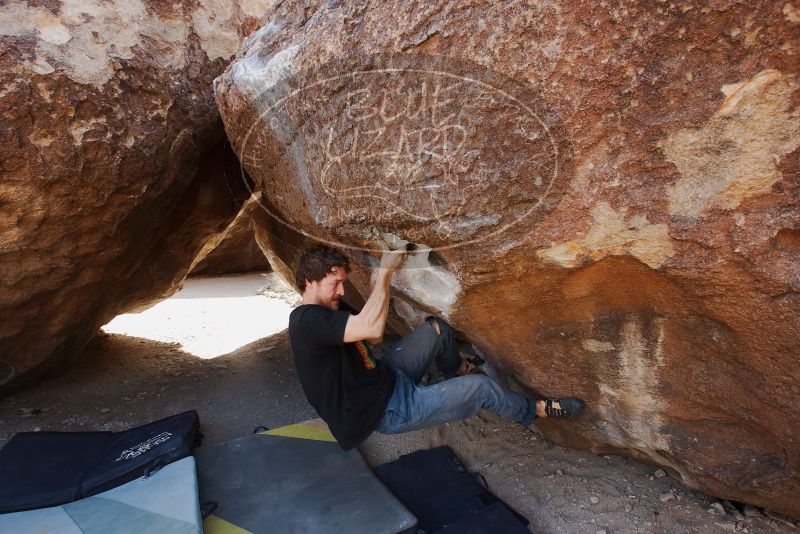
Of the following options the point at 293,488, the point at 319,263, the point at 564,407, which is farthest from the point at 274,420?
the point at 564,407

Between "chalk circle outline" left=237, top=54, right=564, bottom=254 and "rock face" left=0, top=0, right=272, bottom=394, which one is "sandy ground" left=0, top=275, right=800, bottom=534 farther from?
"chalk circle outline" left=237, top=54, right=564, bottom=254

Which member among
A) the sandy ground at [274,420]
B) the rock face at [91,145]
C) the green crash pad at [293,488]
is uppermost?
the rock face at [91,145]

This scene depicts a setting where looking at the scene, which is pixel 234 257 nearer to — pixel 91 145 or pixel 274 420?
pixel 274 420

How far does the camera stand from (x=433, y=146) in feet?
5.32

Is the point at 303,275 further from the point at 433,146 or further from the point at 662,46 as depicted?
the point at 662,46

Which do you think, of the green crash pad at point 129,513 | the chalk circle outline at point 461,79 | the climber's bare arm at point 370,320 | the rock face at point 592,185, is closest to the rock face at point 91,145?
the rock face at point 592,185

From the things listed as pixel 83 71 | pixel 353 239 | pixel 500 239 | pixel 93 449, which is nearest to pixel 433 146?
pixel 500 239

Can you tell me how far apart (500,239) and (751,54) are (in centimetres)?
81

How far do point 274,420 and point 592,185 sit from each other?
2351 millimetres

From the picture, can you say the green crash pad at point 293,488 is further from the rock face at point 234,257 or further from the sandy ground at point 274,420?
the rock face at point 234,257

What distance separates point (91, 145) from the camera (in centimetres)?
238

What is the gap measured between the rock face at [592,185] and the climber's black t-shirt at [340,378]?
0.35 m

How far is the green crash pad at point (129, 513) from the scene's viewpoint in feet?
6.59

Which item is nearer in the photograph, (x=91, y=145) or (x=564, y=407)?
(x=564, y=407)
